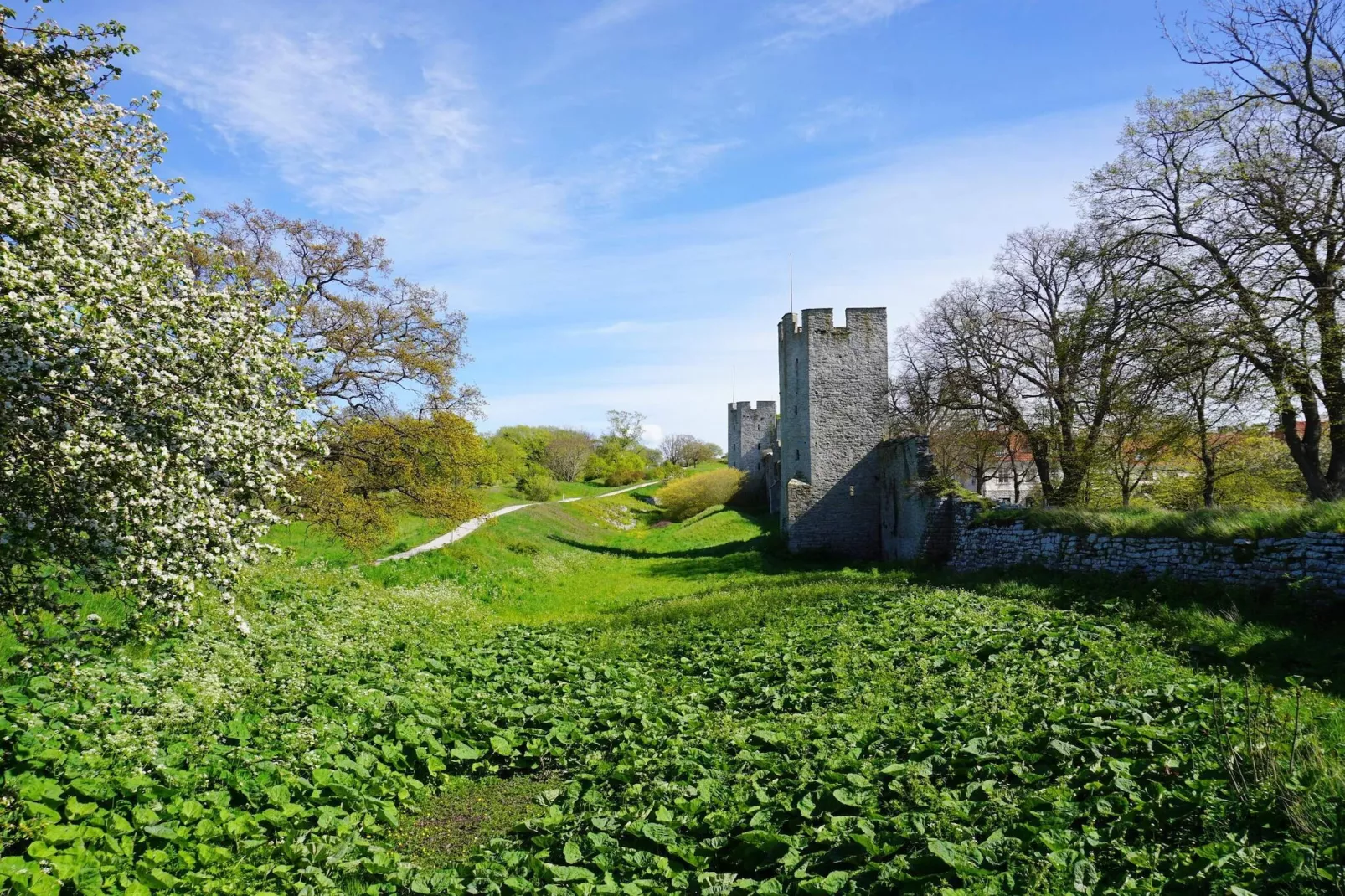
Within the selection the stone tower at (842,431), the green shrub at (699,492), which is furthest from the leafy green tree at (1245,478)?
the green shrub at (699,492)

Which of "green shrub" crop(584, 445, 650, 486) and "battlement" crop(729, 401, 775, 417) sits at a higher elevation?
"battlement" crop(729, 401, 775, 417)

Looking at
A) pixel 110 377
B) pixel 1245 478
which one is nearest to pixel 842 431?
pixel 1245 478

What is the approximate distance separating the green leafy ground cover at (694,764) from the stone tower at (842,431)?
16.1 meters

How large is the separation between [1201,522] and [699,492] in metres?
38.4

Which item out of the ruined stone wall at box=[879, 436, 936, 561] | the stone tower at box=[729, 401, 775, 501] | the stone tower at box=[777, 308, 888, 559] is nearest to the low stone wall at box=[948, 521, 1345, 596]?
the ruined stone wall at box=[879, 436, 936, 561]

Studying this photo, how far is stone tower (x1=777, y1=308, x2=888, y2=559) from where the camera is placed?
1100 inches

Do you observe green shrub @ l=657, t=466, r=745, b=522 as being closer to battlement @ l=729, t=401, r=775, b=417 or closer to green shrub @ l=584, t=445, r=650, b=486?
battlement @ l=729, t=401, r=775, b=417

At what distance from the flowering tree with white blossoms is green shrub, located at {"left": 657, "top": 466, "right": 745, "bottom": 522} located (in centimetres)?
4242

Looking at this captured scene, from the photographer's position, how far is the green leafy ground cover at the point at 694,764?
466 centimetres

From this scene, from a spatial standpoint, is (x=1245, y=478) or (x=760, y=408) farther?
(x=760, y=408)

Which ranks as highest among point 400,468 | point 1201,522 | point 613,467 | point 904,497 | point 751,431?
point 751,431

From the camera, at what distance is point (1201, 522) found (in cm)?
1198

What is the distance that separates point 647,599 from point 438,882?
14.7 meters

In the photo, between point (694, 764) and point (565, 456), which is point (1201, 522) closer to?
point (694, 764)
